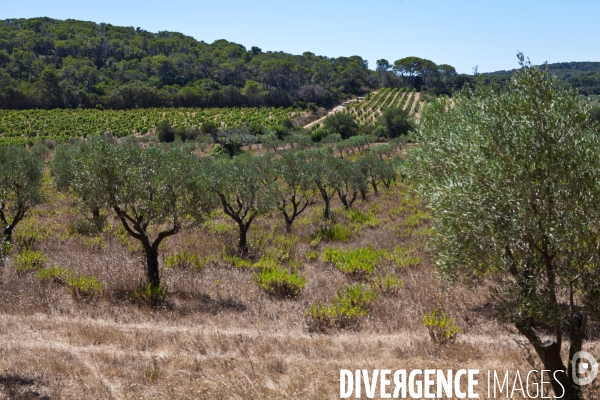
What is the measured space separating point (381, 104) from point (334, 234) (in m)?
104

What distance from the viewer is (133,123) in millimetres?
82500

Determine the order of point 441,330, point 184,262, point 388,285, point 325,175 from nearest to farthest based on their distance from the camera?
point 441,330
point 388,285
point 184,262
point 325,175

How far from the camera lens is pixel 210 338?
33.5ft

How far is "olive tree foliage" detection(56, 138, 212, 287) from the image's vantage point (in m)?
13.7

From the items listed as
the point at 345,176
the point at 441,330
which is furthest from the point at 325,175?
the point at 441,330

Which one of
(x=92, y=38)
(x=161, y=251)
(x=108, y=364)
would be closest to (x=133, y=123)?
(x=161, y=251)

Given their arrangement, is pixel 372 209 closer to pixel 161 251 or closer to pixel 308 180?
pixel 308 180

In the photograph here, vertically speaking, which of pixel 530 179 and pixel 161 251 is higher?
pixel 530 179

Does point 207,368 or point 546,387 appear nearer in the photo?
point 546,387

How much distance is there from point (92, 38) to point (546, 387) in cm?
17369

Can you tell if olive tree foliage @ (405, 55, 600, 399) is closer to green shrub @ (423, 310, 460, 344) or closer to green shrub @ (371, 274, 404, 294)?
green shrub @ (423, 310, 460, 344)

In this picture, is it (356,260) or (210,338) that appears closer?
(210,338)

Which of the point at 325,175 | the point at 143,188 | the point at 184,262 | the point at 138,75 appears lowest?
the point at 184,262

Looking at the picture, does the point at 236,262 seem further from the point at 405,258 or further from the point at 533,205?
the point at 533,205
